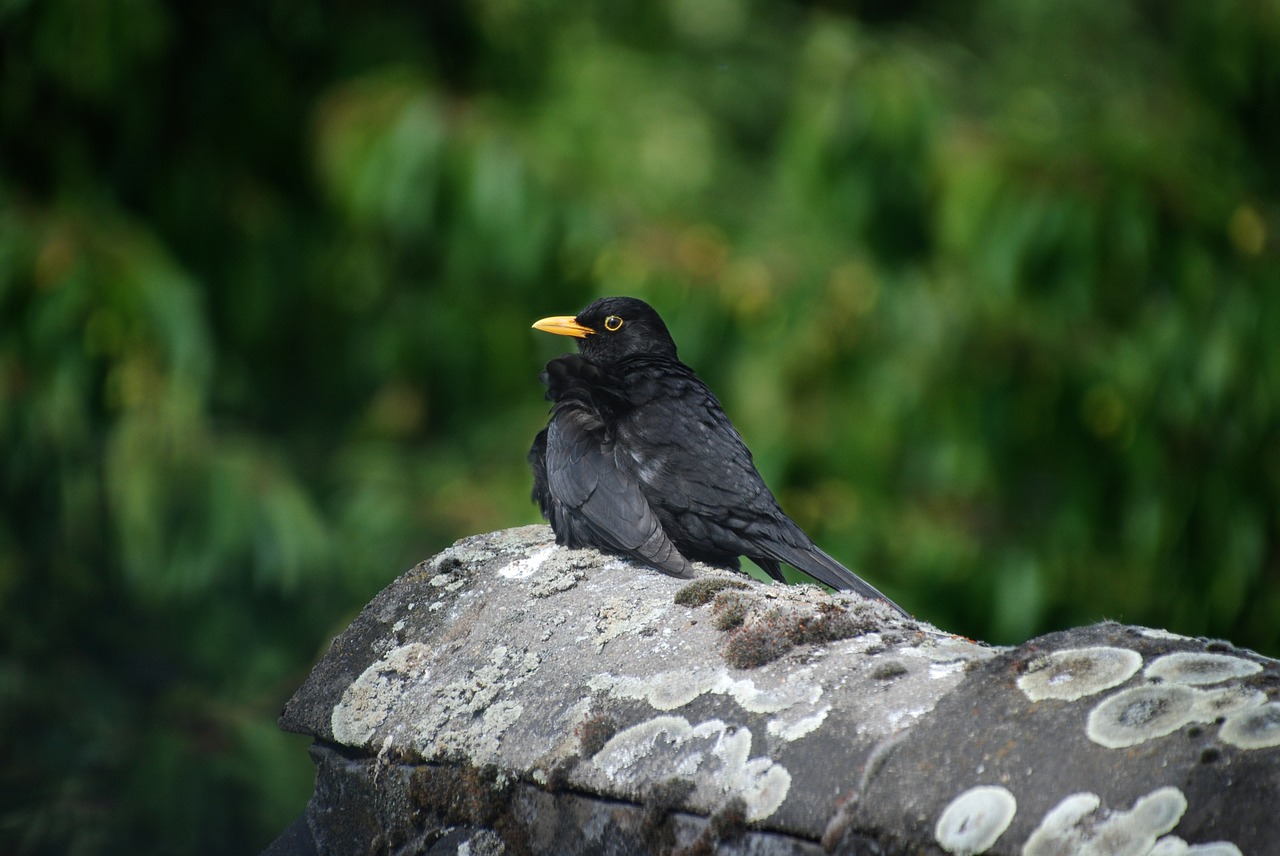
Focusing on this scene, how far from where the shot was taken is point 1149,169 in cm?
603

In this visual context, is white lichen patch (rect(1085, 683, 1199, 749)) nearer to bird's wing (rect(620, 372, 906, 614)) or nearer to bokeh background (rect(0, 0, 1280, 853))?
bird's wing (rect(620, 372, 906, 614))

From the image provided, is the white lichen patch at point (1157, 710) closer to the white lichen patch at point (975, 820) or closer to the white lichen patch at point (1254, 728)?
the white lichen patch at point (1254, 728)

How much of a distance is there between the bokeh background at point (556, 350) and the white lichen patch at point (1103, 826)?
Result: 4418 millimetres

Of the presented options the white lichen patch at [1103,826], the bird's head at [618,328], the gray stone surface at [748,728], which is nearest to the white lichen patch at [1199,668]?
the gray stone surface at [748,728]

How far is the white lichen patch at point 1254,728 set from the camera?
4.08 ft

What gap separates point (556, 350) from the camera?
666 centimetres

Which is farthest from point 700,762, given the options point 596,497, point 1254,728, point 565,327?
point 565,327

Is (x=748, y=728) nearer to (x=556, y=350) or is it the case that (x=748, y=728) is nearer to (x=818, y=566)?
(x=818, y=566)

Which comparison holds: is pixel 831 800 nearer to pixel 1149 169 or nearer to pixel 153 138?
pixel 1149 169

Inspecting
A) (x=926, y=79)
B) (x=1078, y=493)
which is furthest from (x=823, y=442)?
(x=926, y=79)

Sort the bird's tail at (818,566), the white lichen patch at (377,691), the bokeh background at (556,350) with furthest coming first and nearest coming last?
the bokeh background at (556,350) < the bird's tail at (818,566) < the white lichen patch at (377,691)

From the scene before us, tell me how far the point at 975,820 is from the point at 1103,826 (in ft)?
0.41

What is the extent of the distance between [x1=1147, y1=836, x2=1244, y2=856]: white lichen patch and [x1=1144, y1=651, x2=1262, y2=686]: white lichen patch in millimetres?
246

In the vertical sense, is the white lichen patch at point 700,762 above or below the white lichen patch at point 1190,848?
below
